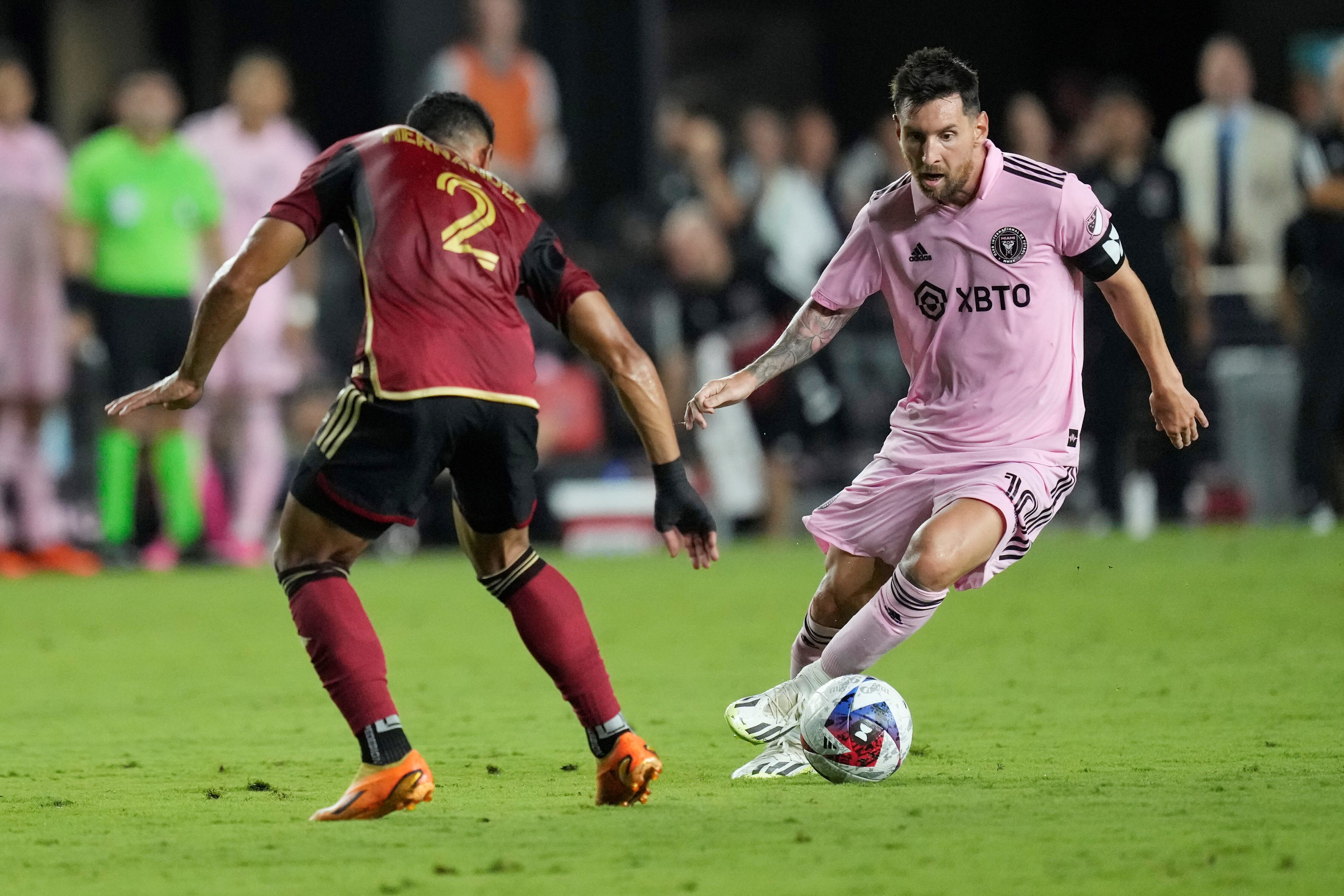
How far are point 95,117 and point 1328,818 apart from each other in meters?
12.7

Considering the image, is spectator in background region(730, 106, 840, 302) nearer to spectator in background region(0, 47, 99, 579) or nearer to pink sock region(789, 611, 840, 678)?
spectator in background region(0, 47, 99, 579)

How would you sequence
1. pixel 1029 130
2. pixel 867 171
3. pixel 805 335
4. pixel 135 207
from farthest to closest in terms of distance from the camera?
pixel 867 171
pixel 1029 130
pixel 135 207
pixel 805 335

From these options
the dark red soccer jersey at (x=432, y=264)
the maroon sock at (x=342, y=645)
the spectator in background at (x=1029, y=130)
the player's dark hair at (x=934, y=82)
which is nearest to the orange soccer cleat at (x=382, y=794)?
the maroon sock at (x=342, y=645)

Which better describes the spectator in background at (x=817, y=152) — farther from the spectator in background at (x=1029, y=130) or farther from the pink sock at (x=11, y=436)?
the pink sock at (x=11, y=436)

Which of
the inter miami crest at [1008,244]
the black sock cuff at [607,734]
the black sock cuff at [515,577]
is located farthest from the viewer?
the inter miami crest at [1008,244]

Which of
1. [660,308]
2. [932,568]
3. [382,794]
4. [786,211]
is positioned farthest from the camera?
[786,211]

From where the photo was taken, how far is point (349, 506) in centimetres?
506

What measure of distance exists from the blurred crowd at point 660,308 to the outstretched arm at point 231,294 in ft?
22.7

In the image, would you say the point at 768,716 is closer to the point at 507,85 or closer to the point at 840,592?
the point at 840,592

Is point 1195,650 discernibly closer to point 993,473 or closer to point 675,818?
point 993,473

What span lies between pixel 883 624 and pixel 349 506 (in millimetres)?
1505

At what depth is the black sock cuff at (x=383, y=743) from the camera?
4957 mm

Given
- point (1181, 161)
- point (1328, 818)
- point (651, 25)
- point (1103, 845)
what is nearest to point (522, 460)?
point (1103, 845)

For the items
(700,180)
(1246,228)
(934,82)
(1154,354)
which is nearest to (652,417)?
(934,82)
